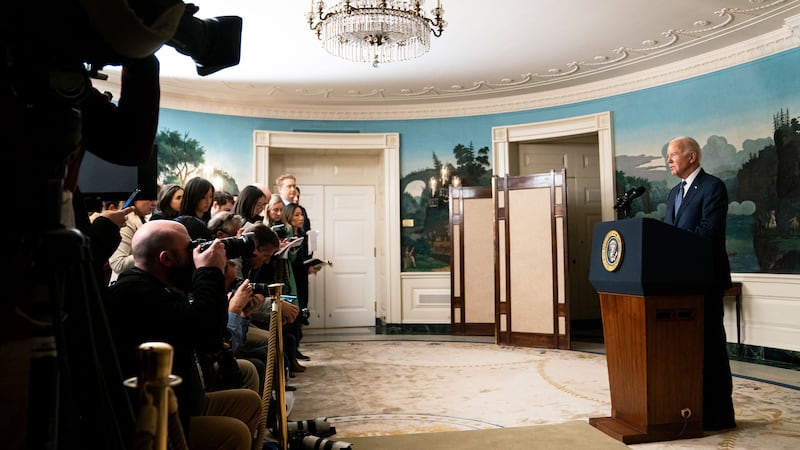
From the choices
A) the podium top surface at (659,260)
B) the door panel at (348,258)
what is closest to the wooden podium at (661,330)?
the podium top surface at (659,260)

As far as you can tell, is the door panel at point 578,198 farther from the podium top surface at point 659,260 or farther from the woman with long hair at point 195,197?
the woman with long hair at point 195,197

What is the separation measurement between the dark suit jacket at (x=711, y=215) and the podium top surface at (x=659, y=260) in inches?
6.3

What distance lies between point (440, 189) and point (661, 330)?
5506 millimetres

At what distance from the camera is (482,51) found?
644 cm

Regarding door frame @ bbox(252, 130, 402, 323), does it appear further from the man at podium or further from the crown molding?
the man at podium

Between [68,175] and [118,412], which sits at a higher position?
[68,175]

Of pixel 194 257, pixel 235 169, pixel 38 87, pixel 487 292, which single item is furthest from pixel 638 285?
pixel 235 169

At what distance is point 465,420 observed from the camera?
3.69m

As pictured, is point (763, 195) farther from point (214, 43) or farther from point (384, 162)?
point (214, 43)

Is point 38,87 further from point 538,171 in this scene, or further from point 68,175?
point 538,171

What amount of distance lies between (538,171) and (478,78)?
1814 millimetres

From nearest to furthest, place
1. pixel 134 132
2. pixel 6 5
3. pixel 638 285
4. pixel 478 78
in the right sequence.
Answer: pixel 6 5
pixel 134 132
pixel 638 285
pixel 478 78

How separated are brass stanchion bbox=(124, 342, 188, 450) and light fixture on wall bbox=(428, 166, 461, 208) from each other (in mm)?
7581

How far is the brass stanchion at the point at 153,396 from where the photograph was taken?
0.82 m
